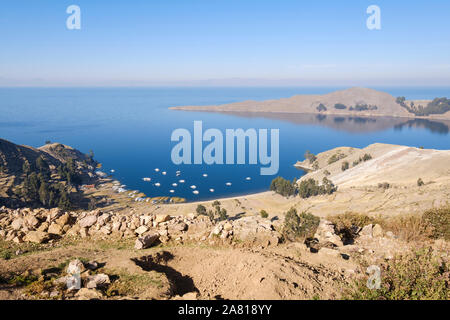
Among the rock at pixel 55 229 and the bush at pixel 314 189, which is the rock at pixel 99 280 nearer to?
the rock at pixel 55 229

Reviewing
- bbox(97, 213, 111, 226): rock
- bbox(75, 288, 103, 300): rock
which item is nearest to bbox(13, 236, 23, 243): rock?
bbox(97, 213, 111, 226): rock

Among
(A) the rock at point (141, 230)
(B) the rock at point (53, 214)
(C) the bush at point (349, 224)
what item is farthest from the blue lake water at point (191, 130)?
(C) the bush at point (349, 224)

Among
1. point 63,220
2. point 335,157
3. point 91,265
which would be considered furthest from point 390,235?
point 335,157

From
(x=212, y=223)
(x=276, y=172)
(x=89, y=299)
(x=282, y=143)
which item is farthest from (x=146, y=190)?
(x=282, y=143)

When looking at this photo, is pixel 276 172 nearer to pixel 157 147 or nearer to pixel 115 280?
pixel 157 147

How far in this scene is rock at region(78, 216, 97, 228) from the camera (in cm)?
1312

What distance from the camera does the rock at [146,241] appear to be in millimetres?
11347

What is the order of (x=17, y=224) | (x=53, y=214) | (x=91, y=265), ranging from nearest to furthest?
(x=91, y=265)
(x=17, y=224)
(x=53, y=214)

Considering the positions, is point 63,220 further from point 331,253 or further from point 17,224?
point 331,253

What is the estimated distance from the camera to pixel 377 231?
12250 mm

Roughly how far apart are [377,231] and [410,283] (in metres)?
5.71

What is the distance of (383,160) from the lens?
6122 cm

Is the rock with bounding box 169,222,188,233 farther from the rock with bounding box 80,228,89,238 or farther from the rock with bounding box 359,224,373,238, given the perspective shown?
the rock with bounding box 359,224,373,238

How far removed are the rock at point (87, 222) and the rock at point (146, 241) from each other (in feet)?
9.90
